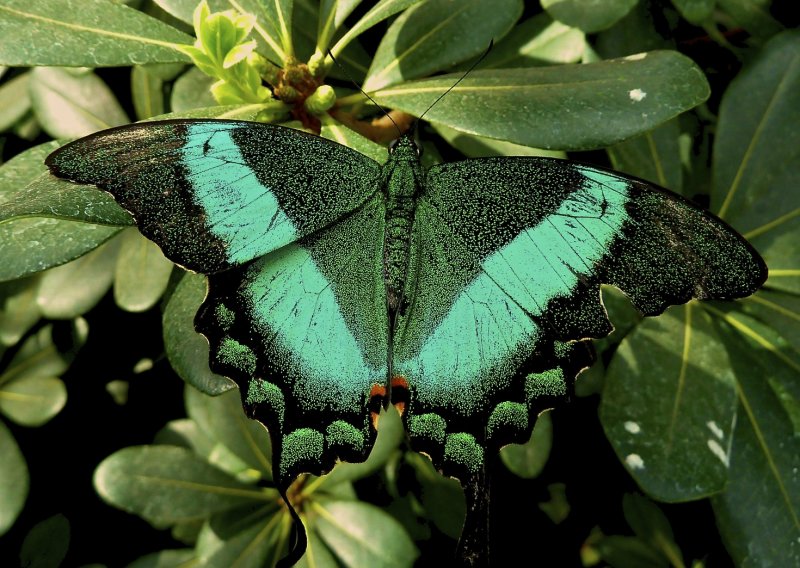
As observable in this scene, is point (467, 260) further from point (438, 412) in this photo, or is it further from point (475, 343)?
point (438, 412)

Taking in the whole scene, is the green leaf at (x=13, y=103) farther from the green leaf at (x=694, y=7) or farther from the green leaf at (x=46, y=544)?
the green leaf at (x=694, y=7)

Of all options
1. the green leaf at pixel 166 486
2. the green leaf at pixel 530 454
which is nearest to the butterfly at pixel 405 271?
the green leaf at pixel 530 454

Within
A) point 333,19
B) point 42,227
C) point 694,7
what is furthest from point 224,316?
point 694,7

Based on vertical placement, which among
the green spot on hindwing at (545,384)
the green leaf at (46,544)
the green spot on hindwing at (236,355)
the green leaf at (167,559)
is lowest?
the green leaf at (167,559)

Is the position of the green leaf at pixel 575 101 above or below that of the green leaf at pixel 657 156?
above

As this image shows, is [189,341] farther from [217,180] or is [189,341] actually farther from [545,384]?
[545,384]

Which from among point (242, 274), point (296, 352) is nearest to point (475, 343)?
point (296, 352)
